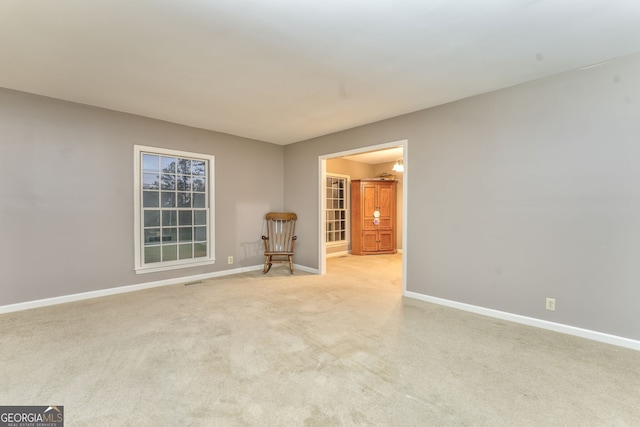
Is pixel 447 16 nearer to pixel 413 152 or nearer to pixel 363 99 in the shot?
pixel 363 99

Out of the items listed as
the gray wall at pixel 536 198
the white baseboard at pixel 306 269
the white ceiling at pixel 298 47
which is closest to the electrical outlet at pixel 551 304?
the gray wall at pixel 536 198

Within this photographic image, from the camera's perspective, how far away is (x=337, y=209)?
282 inches

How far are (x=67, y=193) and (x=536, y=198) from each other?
17.8ft

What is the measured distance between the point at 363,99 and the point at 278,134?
202 cm

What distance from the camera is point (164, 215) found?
13.9 ft

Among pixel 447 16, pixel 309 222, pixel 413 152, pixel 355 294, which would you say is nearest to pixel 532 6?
pixel 447 16

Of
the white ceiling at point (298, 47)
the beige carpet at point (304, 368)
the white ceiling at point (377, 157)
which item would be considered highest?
the white ceiling at point (377, 157)

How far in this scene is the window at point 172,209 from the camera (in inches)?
157

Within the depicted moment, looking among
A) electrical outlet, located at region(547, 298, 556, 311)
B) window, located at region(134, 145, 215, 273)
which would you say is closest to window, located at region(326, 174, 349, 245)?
window, located at region(134, 145, 215, 273)

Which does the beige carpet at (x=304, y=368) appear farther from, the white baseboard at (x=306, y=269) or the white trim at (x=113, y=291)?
the white baseboard at (x=306, y=269)

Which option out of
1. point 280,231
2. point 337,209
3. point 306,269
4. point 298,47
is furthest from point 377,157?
point 298,47

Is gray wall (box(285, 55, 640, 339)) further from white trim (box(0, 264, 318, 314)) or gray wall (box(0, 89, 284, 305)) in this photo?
gray wall (box(0, 89, 284, 305))

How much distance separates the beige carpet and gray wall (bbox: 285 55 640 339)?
39 centimetres

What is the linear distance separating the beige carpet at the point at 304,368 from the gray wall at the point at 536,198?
39 cm
